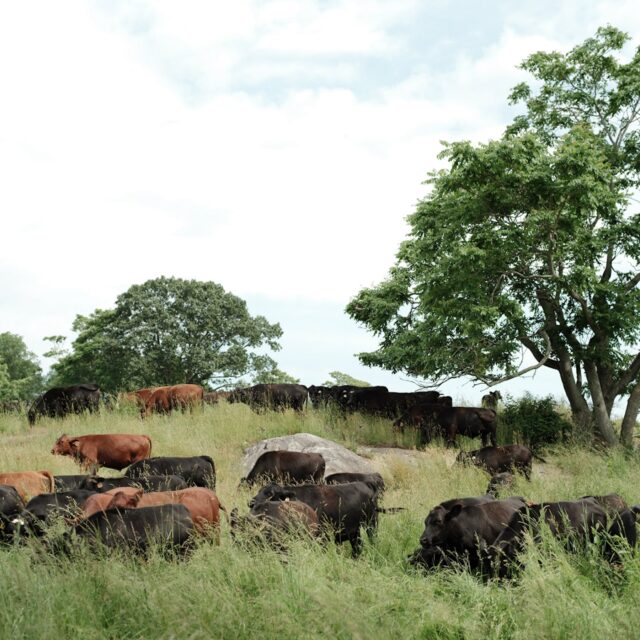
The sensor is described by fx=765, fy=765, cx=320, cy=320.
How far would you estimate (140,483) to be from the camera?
11625 millimetres

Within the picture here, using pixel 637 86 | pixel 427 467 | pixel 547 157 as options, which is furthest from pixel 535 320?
pixel 427 467

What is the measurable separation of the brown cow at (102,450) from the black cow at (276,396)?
26.1 ft

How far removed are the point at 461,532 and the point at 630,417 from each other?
650 inches

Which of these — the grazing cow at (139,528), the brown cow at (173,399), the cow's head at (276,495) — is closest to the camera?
the grazing cow at (139,528)

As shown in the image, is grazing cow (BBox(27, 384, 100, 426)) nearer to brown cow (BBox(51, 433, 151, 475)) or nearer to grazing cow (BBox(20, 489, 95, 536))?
brown cow (BBox(51, 433, 151, 475))

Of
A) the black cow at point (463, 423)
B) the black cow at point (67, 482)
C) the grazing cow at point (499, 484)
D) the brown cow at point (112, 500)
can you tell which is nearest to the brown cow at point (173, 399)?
the black cow at point (463, 423)

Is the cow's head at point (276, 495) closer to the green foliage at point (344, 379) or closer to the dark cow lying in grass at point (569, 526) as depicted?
the dark cow lying in grass at point (569, 526)

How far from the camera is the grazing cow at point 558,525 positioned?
852cm

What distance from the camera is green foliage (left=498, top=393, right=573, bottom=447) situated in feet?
74.4

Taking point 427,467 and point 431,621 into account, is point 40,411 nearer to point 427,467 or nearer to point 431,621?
point 427,467

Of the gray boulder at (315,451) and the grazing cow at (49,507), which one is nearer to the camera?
the grazing cow at (49,507)

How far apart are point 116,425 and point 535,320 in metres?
13.1

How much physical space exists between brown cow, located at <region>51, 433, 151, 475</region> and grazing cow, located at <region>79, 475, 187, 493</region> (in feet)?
12.5

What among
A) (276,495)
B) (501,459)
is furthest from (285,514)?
(501,459)
